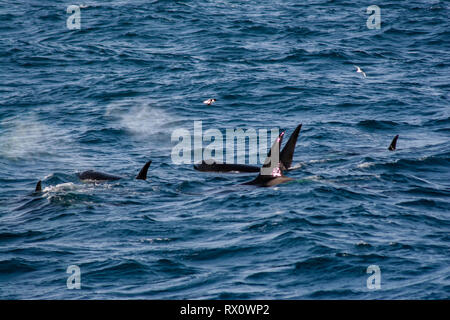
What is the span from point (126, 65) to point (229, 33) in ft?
26.0

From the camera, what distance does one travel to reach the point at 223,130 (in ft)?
95.1

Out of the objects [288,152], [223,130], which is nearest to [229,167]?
[288,152]

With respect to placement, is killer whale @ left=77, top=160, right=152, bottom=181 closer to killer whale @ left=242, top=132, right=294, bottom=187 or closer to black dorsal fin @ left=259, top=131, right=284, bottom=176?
killer whale @ left=242, top=132, right=294, bottom=187

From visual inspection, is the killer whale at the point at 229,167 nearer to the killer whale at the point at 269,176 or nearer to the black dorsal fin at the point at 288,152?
the black dorsal fin at the point at 288,152

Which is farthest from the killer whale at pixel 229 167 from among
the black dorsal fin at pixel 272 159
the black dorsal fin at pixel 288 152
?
the black dorsal fin at pixel 272 159

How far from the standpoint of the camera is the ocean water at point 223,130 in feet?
51.3

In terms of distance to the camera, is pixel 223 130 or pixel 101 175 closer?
pixel 101 175

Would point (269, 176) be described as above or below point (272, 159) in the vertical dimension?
below

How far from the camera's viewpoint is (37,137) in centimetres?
2875

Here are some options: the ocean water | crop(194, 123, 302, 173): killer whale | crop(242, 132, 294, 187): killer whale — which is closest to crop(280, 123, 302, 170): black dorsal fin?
crop(194, 123, 302, 173): killer whale

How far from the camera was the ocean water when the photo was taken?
15648mm

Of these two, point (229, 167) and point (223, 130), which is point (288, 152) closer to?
point (229, 167)

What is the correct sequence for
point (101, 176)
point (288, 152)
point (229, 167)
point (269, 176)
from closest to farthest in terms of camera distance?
point (269, 176) → point (288, 152) → point (101, 176) → point (229, 167)
